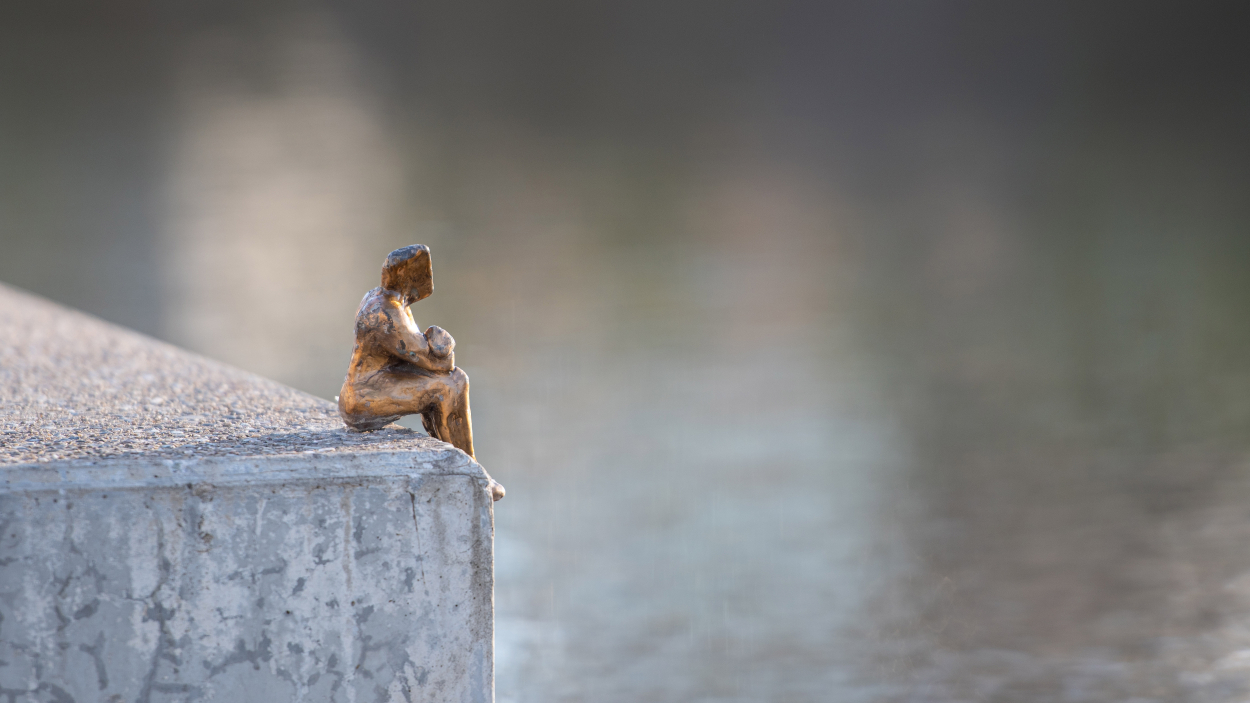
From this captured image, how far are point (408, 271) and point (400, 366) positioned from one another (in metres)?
0.14

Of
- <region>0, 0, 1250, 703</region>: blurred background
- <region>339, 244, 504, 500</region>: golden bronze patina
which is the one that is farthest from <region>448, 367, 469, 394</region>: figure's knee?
<region>0, 0, 1250, 703</region>: blurred background

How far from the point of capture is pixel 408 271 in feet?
5.18

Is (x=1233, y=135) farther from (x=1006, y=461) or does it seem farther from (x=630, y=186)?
(x=1006, y=461)

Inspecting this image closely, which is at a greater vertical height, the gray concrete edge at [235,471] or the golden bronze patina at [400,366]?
the golden bronze patina at [400,366]

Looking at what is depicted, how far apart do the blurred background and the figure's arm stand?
142 centimetres

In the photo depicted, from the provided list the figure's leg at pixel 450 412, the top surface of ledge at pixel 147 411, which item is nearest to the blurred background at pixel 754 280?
the top surface of ledge at pixel 147 411

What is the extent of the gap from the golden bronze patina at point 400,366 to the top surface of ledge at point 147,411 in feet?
0.13

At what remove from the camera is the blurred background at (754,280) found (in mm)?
3172

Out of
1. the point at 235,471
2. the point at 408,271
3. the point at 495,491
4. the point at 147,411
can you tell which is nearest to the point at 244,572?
the point at 235,471

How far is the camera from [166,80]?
1314 centimetres

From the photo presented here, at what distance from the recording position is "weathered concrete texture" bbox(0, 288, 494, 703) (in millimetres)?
1312

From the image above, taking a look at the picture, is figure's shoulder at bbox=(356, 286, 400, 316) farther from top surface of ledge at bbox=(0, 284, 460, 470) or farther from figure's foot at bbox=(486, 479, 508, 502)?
figure's foot at bbox=(486, 479, 508, 502)

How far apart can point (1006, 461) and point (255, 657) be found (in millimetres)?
3462

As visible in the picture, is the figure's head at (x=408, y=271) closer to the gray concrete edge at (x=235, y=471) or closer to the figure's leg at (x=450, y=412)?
the figure's leg at (x=450, y=412)
